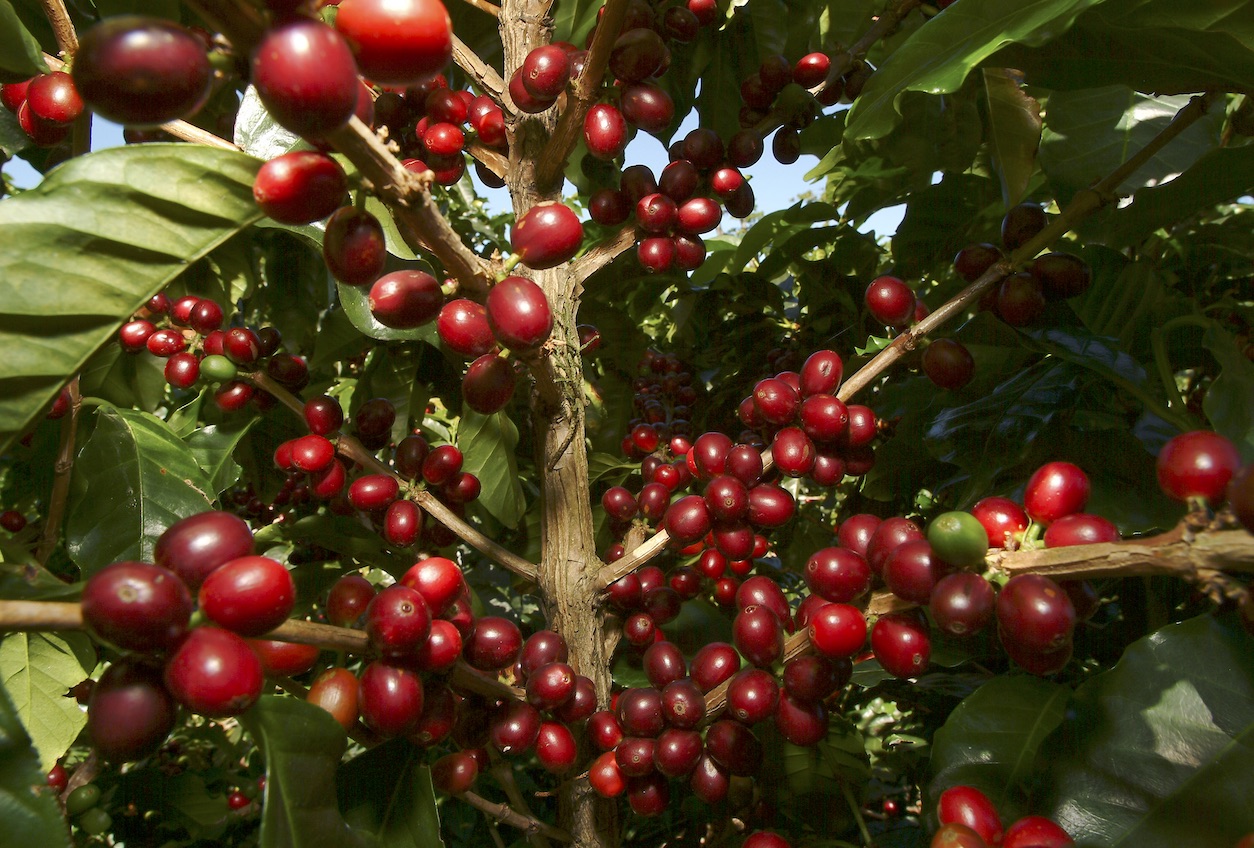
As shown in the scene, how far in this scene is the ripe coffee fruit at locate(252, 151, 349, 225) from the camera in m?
0.56

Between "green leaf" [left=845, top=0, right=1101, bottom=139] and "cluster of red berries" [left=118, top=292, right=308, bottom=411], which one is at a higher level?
"green leaf" [left=845, top=0, right=1101, bottom=139]

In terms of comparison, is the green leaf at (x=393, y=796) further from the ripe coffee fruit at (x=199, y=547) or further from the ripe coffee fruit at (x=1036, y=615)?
the ripe coffee fruit at (x=1036, y=615)

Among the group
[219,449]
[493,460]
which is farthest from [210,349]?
[493,460]

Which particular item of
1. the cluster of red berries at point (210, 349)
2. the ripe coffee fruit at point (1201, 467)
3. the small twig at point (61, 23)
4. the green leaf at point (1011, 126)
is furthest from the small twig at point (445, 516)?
the green leaf at point (1011, 126)

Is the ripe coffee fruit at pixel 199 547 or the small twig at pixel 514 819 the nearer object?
the ripe coffee fruit at pixel 199 547

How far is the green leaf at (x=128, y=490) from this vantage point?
1123 millimetres

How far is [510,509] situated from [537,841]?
546mm

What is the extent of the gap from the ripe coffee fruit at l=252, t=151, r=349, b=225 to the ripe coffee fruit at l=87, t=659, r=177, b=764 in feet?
1.16

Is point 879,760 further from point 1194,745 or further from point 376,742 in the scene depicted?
point 376,742

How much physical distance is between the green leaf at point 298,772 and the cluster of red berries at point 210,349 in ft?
2.58

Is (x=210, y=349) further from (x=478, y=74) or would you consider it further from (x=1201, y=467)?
(x=1201, y=467)

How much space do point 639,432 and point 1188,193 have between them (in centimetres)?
105

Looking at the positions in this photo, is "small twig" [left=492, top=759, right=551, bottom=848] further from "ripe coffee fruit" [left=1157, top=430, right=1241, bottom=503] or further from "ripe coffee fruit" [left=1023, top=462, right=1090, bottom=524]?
"ripe coffee fruit" [left=1157, top=430, right=1241, bottom=503]

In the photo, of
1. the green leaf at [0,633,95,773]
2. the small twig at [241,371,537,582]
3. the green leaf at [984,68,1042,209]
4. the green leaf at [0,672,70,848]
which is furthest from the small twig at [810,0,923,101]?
the green leaf at [0,633,95,773]
